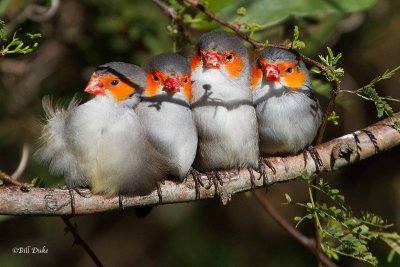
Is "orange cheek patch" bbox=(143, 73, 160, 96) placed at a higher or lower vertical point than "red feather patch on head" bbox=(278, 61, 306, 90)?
lower

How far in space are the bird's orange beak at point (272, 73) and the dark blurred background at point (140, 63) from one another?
0.90 metres

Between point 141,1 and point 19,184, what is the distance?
273 centimetres

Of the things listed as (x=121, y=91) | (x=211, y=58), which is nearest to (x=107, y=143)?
(x=121, y=91)

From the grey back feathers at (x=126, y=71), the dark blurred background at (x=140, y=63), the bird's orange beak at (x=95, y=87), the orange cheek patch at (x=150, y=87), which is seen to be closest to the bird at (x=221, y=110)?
the orange cheek patch at (x=150, y=87)

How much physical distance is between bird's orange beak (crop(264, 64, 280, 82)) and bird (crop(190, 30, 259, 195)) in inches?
5.8

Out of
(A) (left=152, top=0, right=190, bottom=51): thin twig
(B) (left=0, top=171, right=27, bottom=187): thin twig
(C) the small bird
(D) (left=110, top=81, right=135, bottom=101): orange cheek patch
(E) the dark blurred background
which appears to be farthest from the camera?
(E) the dark blurred background

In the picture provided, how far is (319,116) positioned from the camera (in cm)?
394

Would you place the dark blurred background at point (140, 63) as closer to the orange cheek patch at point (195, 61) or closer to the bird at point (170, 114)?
the orange cheek patch at point (195, 61)

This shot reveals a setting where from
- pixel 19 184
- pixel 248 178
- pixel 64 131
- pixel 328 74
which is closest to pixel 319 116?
pixel 248 178

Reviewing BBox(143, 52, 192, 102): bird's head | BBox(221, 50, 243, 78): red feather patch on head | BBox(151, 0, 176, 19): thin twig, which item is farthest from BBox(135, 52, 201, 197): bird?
BBox(151, 0, 176, 19): thin twig

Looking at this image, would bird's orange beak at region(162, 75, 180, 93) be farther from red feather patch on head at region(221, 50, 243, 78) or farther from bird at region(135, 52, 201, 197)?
red feather patch on head at region(221, 50, 243, 78)

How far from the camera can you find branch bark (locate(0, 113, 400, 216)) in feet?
→ 10.2

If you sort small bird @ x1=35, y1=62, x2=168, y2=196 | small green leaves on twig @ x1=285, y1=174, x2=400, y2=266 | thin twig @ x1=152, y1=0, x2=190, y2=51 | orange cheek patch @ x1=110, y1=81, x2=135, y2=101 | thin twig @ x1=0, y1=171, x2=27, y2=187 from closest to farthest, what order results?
1. small green leaves on twig @ x1=285, y1=174, x2=400, y2=266
2. thin twig @ x1=0, y1=171, x2=27, y2=187
3. small bird @ x1=35, y1=62, x2=168, y2=196
4. orange cheek patch @ x1=110, y1=81, x2=135, y2=101
5. thin twig @ x1=152, y1=0, x2=190, y2=51

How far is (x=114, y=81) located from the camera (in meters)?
3.38
